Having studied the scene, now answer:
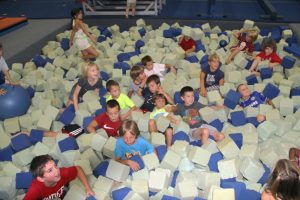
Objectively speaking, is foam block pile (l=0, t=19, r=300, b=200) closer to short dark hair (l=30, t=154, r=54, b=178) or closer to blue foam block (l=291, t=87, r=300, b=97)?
blue foam block (l=291, t=87, r=300, b=97)

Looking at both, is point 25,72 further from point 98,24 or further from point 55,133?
point 98,24

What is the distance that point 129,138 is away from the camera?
3.04 m

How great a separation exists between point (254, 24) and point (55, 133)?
445 cm

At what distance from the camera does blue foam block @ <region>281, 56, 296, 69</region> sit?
4.76 m

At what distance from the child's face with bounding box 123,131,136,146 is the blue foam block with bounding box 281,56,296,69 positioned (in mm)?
2791

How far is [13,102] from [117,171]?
177 cm

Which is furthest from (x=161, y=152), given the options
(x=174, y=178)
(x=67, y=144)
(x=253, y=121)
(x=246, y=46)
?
(x=246, y=46)

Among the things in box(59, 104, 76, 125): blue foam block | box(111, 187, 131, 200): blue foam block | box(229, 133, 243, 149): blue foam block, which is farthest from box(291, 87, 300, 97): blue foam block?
box(59, 104, 76, 125): blue foam block

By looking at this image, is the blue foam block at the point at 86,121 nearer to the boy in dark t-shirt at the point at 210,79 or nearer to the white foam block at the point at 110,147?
the white foam block at the point at 110,147

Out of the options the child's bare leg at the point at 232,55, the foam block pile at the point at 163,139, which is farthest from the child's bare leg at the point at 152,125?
the child's bare leg at the point at 232,55

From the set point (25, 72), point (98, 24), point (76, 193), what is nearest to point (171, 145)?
point (76, 193)

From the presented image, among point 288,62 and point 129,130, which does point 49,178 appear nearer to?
point 129,130

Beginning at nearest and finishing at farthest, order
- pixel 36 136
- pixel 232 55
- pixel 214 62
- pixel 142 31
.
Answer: pixel 36 136, pixel 214 62, pixel 232 55, pixel 142 31

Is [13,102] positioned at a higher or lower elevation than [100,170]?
higher
